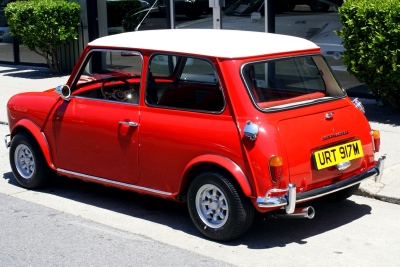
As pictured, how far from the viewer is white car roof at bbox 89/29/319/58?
569 cm

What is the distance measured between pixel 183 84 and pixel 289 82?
0.95 m

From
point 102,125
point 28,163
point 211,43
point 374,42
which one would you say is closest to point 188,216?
point 102,125

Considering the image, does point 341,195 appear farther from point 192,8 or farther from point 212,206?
point 192,8

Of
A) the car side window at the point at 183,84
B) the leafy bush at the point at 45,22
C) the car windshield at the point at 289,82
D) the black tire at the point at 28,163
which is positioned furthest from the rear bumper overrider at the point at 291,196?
the leafy bush at the point at 45,22

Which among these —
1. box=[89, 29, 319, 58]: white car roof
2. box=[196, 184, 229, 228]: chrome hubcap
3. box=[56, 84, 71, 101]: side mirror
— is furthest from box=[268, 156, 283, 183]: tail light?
box=[56, 84, 71, 101]: side mirror

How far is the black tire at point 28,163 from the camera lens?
700cm

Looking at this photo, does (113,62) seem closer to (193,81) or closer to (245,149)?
(193,81)

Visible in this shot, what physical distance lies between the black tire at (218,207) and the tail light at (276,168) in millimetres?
315

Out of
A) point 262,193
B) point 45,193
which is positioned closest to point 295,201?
point 262,193

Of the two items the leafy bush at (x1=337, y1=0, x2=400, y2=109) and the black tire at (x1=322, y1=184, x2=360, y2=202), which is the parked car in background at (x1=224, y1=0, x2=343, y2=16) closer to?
the leafy bush at (x1=337, y1=0, x2=400, y2=109)

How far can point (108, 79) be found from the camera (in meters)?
6.78

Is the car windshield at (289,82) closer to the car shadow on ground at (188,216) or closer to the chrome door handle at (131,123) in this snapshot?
the car shadow on ground at (188,216)

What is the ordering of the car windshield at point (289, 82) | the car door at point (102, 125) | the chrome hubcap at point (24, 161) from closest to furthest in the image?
1. the car windshield at point (289, 82)
2. the car door at point (102, 125)
3. the chrome hubcap at point (24, 161)

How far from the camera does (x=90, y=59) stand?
21.9ft
